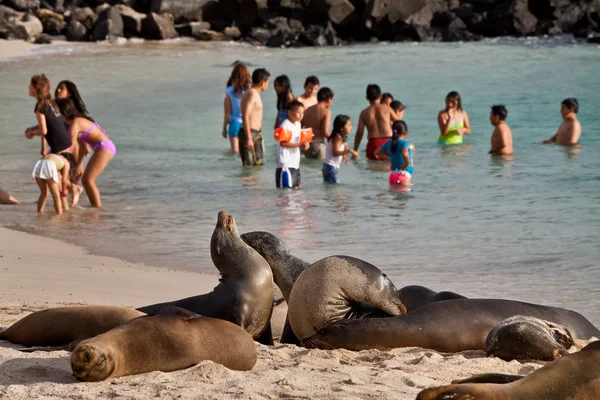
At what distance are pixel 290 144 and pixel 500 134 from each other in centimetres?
470

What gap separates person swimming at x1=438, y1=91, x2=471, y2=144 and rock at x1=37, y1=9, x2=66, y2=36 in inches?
1134

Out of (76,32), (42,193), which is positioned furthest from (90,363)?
(76,32)

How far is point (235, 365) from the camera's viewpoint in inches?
177

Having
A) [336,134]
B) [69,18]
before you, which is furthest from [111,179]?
[69,18]

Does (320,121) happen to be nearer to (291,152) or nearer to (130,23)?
(291,152)

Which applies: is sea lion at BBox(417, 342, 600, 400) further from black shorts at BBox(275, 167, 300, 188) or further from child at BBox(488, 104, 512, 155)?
child at BBox(488, 104, 512, 155)

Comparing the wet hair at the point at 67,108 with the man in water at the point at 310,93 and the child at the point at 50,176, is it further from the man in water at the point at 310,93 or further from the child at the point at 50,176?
the man in water at the point at 310,93

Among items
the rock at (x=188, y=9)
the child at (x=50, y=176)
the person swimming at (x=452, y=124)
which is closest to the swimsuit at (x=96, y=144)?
the child at (x=50, y=176)

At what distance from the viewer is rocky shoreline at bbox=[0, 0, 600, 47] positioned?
4281cm

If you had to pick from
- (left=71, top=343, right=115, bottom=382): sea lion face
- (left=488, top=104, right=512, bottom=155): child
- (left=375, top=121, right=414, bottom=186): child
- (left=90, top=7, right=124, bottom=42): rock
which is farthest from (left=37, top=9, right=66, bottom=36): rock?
(left=71, top=343, right=115, bottom=382): sea lion face

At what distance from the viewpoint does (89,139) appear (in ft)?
37.3

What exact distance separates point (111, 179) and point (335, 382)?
10.1 m

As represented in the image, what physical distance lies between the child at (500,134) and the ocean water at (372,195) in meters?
0.22

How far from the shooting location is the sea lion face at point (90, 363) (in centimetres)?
400
